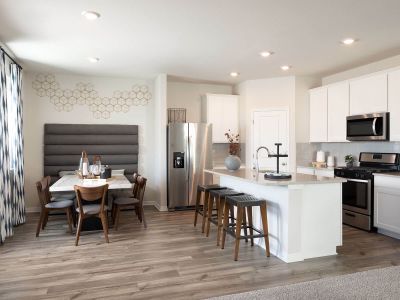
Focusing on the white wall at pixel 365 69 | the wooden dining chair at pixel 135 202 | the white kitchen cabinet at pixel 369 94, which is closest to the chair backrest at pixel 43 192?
the wooden dining chair at pixel 135 202

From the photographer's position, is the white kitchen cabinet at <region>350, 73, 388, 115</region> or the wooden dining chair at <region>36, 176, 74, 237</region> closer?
the wooden dining chair at <region>36, 176, 74, 237</region>

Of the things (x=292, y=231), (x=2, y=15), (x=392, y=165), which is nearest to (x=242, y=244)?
(x=292, y=231)

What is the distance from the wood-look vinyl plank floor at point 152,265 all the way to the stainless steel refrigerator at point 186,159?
1486 millimetres

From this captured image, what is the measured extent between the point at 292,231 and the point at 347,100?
2.88 m

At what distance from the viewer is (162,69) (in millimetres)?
5445

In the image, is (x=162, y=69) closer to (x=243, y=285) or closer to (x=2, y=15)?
(x=2, y=15)

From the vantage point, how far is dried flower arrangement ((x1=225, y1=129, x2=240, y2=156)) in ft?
21.3

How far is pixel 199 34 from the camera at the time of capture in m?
3.74

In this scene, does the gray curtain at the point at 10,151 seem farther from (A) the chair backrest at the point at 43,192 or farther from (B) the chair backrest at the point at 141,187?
(B) the chair backrest at the point at 141,187

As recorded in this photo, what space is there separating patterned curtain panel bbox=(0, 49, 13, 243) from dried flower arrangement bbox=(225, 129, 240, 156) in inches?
156

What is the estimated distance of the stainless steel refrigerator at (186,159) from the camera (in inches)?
231

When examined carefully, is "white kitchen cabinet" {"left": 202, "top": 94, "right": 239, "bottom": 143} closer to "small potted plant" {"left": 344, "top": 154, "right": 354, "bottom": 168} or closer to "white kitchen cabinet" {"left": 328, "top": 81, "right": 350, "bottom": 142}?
"white kitchen cabinet" {"left": 328, "top": 81, "right": 350, "bottom": 142}

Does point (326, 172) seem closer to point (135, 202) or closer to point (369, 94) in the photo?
point (369, 94)

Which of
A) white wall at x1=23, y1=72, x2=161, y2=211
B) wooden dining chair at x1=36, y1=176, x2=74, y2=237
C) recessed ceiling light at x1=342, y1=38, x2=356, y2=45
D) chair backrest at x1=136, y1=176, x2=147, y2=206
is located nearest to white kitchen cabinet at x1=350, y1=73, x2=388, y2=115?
recessed ceiling light at x1=342, y1=38, x2=356, y2=45
